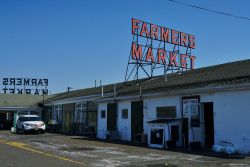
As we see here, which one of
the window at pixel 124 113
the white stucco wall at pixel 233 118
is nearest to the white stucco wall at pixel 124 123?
the window at pixel 124 113

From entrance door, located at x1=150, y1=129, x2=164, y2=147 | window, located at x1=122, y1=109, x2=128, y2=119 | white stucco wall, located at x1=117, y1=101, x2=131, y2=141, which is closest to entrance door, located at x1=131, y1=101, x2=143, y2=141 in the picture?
white stucco wall, located at x1=117, y1=101, x2=131, y2=141

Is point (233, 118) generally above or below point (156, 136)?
above

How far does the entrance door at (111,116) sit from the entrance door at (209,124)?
9282mm

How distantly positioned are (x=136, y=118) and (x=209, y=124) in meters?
6.24

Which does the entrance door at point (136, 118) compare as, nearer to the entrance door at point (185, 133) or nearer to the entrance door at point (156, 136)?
the entrance door at point (156, 136)

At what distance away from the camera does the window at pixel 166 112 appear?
76.1ft

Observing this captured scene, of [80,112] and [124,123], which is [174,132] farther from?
[80,112]

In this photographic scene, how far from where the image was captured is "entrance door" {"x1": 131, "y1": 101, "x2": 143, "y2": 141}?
1037 inches

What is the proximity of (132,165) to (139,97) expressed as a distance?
40.0 feet

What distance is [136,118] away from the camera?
1056 inches

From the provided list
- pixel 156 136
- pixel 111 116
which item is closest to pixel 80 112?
pixel 111 116

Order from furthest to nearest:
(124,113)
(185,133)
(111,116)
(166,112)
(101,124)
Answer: (101,124)
(111,116)
(124,113)
(166,112)
(185,133)

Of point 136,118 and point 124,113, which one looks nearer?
point 136,118

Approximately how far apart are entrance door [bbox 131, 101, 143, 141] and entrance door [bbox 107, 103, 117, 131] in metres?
2.64
